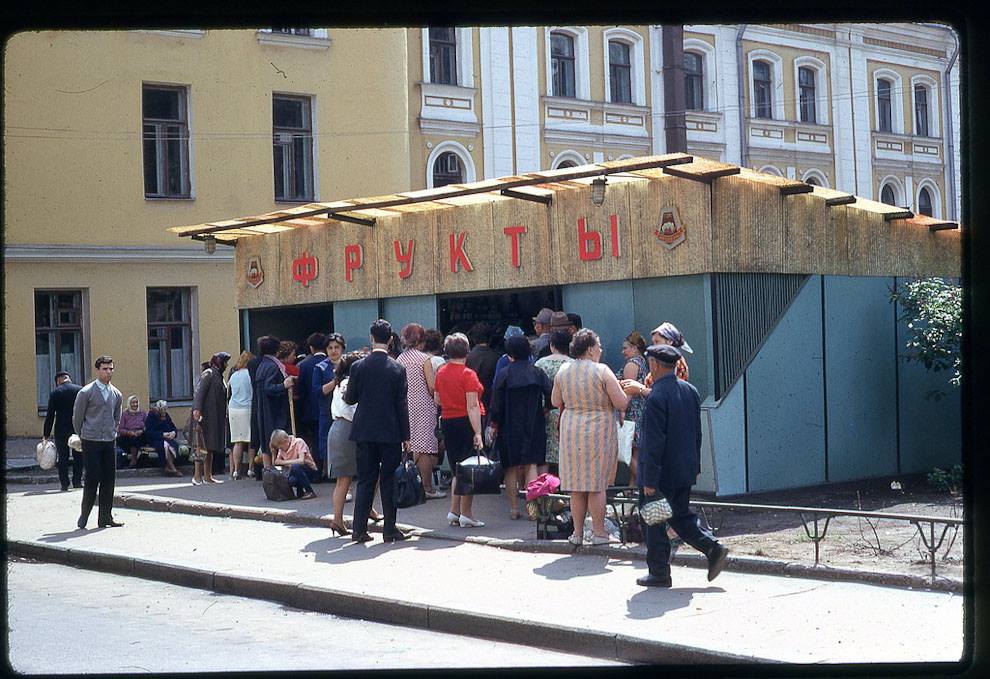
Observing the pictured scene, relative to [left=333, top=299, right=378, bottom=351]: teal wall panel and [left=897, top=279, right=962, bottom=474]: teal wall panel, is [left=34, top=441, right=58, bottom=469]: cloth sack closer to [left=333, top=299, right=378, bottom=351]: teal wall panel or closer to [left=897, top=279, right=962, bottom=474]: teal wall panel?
[left=333, top=299, right=378, bottom=351]: teal wall panel

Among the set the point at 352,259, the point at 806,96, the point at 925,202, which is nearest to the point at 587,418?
the point at 352,259

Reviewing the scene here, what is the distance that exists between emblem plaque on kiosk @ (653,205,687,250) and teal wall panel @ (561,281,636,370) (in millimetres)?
682

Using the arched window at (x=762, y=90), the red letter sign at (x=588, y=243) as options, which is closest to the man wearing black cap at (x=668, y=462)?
the red letter sign at (x=588, y=243)

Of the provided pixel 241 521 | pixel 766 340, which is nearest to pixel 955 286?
pixel 766 340

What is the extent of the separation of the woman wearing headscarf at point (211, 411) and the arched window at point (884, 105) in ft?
82.8

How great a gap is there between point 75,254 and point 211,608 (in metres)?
16.6

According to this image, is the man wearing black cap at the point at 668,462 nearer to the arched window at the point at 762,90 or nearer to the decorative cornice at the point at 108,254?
the decorative cornice at the point at 108,254

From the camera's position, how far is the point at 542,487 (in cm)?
1114

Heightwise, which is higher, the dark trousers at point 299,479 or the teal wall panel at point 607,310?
the teal wall panel at point 607,310

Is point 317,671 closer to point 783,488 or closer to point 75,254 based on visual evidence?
point 783,488

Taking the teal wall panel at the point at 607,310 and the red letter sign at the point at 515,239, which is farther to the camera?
the red letter sign at the point at 515,239

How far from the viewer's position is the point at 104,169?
83.1ft

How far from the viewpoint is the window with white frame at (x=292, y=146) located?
2780 centimetres

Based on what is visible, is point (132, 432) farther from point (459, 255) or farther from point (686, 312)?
point (686, 312)
